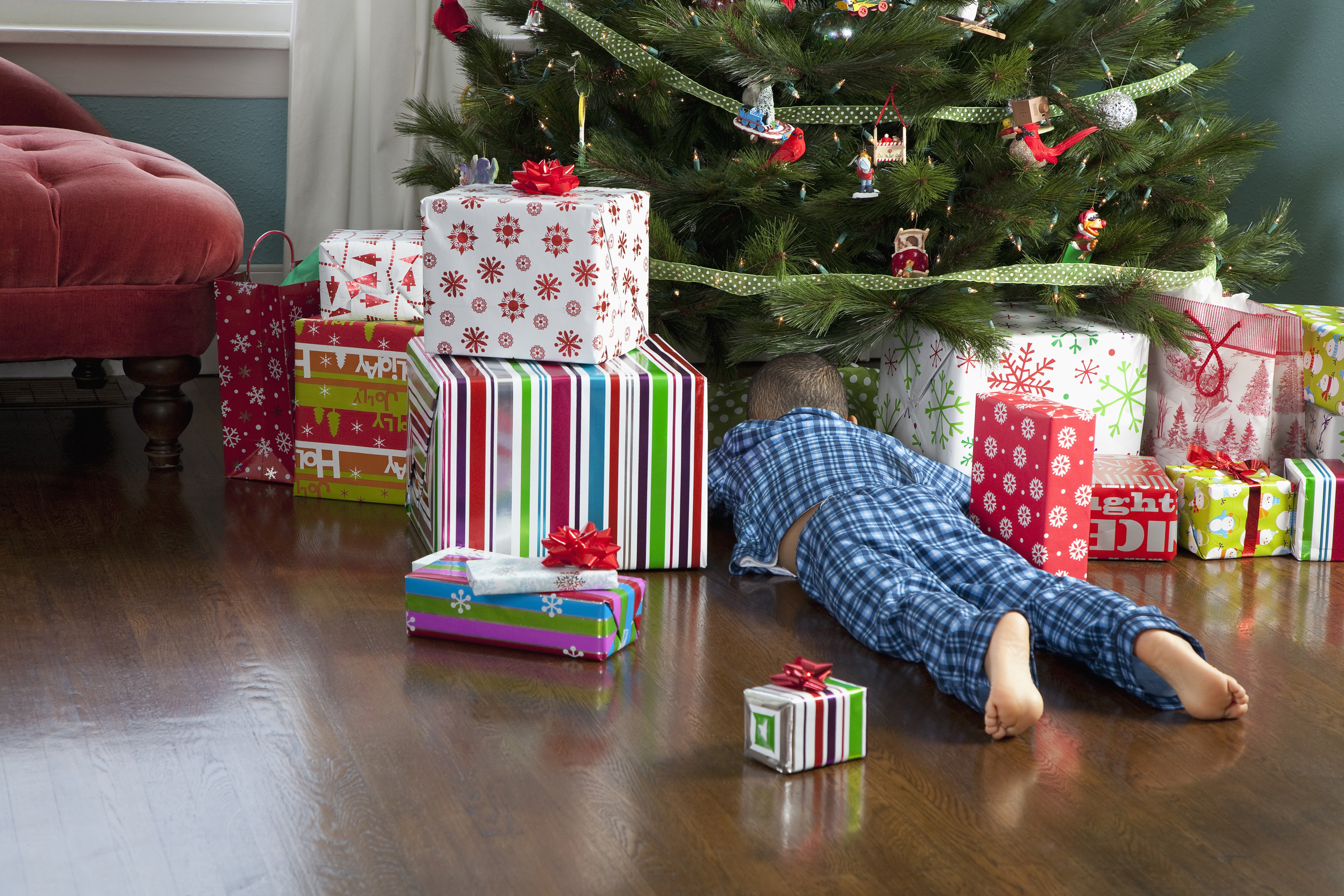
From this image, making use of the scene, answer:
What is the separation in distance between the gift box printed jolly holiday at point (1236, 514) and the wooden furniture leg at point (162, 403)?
59.9 inches

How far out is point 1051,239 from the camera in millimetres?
2072

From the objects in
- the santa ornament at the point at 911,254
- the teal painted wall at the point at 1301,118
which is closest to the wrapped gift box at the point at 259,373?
the santa ornament at the point at 911,254

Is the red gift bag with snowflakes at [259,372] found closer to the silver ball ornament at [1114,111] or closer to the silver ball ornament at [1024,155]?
the silver ball ornament at [1024,155]

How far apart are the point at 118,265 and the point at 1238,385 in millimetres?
1703

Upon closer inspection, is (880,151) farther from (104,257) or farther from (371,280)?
(104,257)

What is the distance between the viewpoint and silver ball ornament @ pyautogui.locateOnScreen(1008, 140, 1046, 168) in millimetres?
1929

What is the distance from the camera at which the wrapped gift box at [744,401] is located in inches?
87.4

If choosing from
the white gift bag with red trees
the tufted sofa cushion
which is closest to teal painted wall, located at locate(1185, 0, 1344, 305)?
the white gift bag with red trees

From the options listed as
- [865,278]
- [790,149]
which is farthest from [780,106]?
[865,278]

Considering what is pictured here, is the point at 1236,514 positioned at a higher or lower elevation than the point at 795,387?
lower

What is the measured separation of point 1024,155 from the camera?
1.93 metres

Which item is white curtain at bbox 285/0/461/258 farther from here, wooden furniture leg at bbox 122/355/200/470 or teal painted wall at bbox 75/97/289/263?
wooden furniture leg at bbox 122/355/200/470

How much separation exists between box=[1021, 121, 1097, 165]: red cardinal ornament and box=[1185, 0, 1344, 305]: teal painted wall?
0.52 metres

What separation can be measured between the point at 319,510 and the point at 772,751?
1.01 meters
